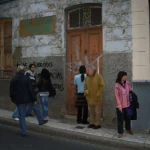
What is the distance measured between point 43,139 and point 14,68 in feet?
13.6

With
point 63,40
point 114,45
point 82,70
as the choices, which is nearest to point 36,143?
point 82,70

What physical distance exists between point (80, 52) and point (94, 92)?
1821mm

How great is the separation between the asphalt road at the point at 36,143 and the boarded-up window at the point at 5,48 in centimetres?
376

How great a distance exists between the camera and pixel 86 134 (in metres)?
7.22

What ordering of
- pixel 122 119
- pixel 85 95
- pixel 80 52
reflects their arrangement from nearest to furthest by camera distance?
1. pixel 122 119
2. pixel 85 95
3. pixel 80 52

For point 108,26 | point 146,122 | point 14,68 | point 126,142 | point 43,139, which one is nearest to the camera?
point 126,142

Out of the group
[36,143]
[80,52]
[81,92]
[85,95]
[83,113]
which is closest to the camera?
[36,143]

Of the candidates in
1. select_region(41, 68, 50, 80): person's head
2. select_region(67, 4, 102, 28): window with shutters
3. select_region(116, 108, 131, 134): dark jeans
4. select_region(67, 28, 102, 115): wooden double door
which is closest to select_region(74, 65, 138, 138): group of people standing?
select_region(116, 108, 131, 134): dark jeans

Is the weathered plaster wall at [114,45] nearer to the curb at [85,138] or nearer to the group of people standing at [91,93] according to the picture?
the group of people standing at [91,93]

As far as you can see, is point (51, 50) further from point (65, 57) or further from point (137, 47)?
point (137, 47)

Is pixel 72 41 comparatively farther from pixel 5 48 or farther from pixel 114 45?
pixel 5 48

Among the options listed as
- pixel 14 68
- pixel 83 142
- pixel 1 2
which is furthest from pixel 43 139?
pixel 1 2

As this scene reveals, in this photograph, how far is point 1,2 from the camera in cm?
1097

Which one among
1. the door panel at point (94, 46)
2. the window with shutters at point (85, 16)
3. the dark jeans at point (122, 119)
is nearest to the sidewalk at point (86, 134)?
the dark jeans at point (122, 119)
